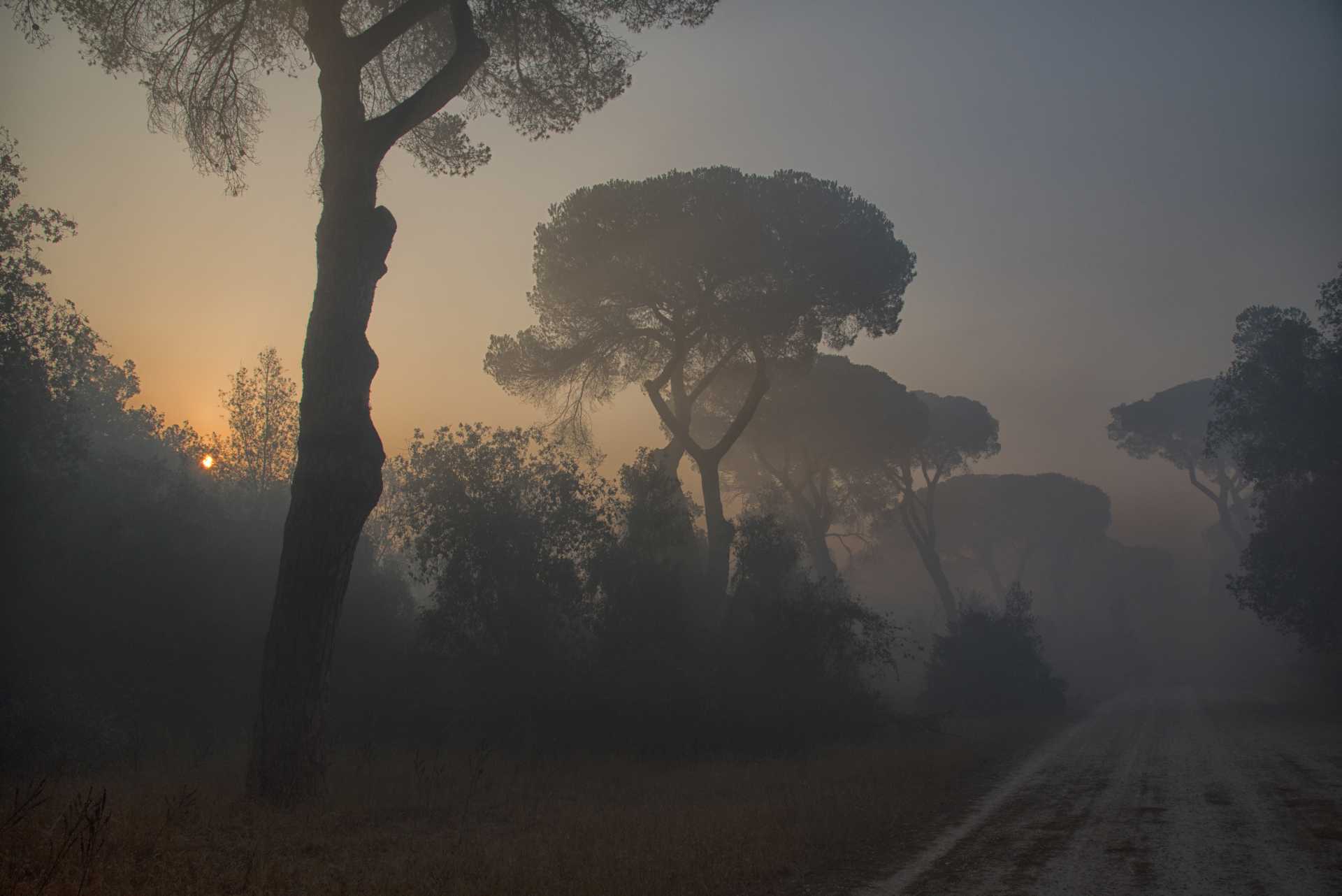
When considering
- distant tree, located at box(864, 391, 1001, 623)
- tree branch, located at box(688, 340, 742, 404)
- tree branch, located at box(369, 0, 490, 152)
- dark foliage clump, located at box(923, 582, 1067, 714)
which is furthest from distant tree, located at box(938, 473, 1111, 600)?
tree branch, located at box(369, 0, 490, 152)

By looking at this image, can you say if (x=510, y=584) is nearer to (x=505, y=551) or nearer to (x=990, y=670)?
(x=505, y=551)

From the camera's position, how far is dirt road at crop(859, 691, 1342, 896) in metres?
6.51

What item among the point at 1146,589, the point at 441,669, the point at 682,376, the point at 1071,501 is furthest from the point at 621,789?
the point at 1146,589

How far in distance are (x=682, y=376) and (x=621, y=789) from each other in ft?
51.9

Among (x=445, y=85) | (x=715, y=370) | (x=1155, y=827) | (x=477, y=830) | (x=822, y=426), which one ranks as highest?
(x=822, y=426)

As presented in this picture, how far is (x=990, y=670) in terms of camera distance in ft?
92.3

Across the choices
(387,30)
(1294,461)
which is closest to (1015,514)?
(1294,461)

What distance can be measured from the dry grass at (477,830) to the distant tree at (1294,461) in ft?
57.9

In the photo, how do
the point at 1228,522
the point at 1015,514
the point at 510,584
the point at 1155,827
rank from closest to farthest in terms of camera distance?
1. the point at 1155,827
2. the point at 510,584
3. the point at 1228,522
4. the point at 1015,514

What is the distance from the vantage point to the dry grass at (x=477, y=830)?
643 cm

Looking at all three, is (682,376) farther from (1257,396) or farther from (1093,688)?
(1093,688)

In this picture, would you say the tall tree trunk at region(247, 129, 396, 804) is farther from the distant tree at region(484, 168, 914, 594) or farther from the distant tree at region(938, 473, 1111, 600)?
the distant tree at region(938, 473, 1111, 600)

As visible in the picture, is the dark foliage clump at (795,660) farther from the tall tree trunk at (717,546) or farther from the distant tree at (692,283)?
the distant tree at (692,283)

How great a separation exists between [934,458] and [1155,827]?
40500mm
